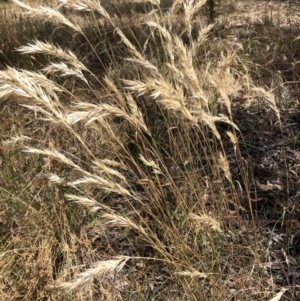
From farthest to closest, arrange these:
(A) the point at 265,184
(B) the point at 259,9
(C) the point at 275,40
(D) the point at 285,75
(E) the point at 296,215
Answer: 1. (B) the point at 259,9
2. (C) the point at 275,40
3. (D) the point at 285,75
4. (A) the point at 265,184
5. (E) the point at 296,215

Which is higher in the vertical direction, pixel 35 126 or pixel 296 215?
pixel 35 126

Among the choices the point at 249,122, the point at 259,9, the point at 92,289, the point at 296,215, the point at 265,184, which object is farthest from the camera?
the point at 259,9

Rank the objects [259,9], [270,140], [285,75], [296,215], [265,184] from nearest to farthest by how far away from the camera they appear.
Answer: [296,215]
[265,184]
[270,140]
[285,75]
[259,9]

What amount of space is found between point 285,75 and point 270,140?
35.2 inches

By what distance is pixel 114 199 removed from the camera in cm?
244

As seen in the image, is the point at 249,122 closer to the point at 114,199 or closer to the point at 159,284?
the point at 114,199

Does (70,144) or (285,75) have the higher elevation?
(70,144)

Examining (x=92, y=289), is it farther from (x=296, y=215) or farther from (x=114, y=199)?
(x=296, y=215)

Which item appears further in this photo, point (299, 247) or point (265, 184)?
point (265, 184)

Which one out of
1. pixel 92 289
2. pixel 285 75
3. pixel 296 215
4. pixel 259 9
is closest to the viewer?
pixel 92 289

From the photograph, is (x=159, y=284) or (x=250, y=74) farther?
(x=250, y=74)

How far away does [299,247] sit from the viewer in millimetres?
1980

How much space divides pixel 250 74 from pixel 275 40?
46 centimetres

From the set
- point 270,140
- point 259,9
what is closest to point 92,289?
point 270,140
